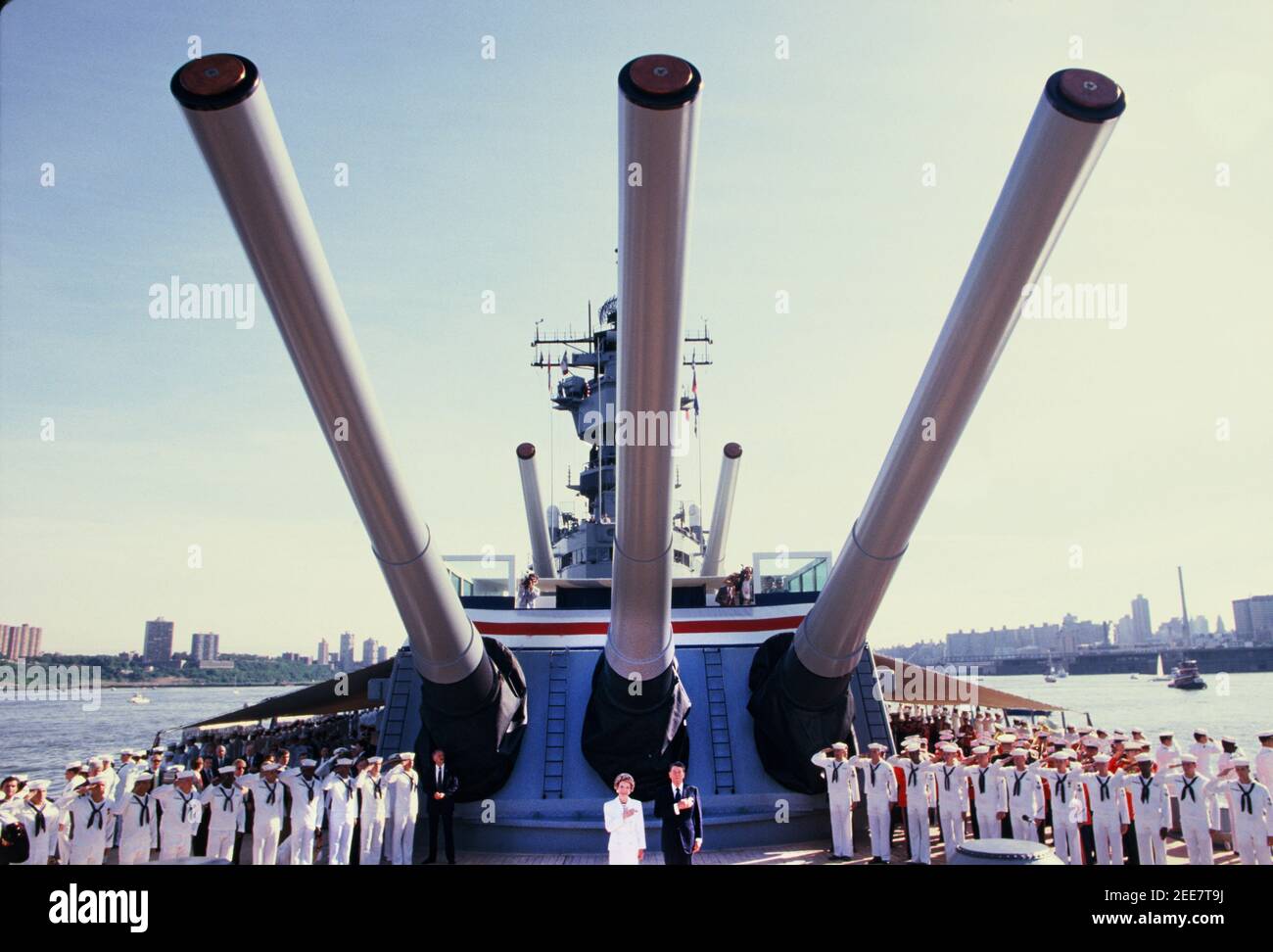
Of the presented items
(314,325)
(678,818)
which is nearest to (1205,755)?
(678,818)

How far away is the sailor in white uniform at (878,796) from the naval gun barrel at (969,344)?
84cm

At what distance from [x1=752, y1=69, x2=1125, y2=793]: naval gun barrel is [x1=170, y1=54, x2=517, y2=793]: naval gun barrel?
252cm

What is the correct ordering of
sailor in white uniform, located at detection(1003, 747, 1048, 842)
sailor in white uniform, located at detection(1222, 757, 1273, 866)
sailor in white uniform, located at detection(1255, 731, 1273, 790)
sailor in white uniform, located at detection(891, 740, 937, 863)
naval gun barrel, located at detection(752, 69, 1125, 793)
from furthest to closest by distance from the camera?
sailor in white uniform, located at detection(1255, 731, 1273, 790)
sailor in white uniform, located at detection(891, 740, 937, 863)
sailor in white uniform, located at detection(1003, 747, 1048, 842)
sailor in white uniform, located at detection(1222, 757, 1273, 866)
naval gun barrel, located at detection(752, 69, 1125, 793)

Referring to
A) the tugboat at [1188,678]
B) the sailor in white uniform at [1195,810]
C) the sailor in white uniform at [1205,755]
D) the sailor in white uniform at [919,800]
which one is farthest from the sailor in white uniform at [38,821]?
the tugboat at [1188,678]

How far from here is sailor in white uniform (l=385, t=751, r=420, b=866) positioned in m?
7.09

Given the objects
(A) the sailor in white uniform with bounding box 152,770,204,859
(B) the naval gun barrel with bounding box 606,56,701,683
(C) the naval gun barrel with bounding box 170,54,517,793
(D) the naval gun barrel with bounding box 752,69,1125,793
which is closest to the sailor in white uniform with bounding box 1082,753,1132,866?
(D) the naval gun barrel with bounding box 752,69,1125,793

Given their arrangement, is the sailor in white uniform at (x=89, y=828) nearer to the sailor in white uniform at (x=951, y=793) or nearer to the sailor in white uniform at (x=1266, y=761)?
the sailor in white uniform at (x=951, y=793)

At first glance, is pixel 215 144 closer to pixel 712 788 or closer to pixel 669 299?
pixel 669 299

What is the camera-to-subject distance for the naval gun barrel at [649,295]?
354 centimetres

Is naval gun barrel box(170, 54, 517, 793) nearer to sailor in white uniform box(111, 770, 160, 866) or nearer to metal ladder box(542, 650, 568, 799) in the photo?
metal ladder box(542, 650, 568, 799)

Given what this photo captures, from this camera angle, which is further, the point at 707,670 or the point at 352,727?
the point at 352,727
